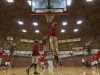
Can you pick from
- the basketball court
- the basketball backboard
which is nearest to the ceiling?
the basketball court

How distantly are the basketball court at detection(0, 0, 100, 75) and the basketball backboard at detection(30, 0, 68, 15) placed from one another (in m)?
5.94

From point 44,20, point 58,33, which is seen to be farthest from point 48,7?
point 58,33

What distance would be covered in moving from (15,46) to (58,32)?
9310mm

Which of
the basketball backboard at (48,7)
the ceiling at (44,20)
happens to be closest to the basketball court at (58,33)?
the ceiling at (44,20)

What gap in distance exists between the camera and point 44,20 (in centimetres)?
2320

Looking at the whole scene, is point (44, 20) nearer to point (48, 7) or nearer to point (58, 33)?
point (58, 33)

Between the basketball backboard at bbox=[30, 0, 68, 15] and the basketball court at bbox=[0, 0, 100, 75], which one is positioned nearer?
the basketball backboard at bbox=[30, 0, 68, 15]

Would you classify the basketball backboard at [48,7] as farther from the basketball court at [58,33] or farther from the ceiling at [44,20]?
the ceiling at [44,20]

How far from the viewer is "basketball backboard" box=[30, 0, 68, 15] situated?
978 centimetres

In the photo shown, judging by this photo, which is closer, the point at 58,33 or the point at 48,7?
the point at 48,7

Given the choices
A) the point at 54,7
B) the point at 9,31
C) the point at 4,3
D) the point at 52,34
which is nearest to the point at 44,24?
the point at 9,31

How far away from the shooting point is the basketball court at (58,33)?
18.5m

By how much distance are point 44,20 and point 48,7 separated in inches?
527

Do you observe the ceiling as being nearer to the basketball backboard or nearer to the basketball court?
the basketball court
